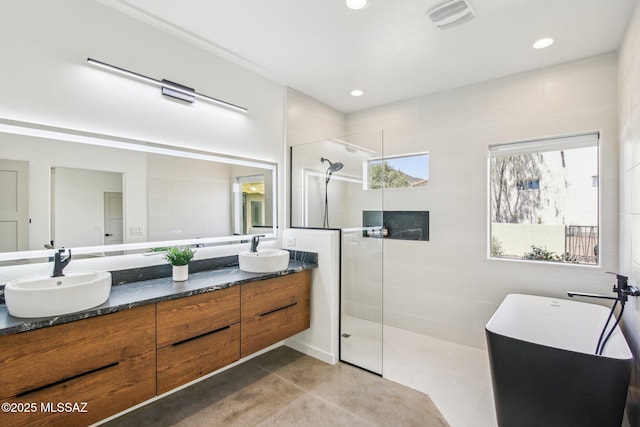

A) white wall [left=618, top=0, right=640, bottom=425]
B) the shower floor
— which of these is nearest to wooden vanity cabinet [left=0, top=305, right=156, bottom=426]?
the shower floor

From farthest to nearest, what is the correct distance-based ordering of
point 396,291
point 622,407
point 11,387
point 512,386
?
point 396,291 < point 512,386 < point 622,407 < point 11,387

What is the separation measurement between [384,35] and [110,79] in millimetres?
2004

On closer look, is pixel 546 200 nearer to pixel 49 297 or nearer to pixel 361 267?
pixel 361 267

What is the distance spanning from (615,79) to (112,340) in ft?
13.4

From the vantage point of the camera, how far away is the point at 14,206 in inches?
67.7

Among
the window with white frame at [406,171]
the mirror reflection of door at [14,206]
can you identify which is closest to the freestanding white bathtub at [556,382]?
the window with white frame at [406,171]

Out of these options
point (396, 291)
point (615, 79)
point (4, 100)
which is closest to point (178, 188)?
point (4, 100)

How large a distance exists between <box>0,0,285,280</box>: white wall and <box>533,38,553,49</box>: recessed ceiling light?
2450mm

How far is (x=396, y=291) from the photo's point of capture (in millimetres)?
3588

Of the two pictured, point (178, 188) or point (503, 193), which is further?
point (503, 193)

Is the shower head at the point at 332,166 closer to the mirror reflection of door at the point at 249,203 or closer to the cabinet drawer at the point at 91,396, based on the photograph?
the mirror reflection of door at the point at 249,203

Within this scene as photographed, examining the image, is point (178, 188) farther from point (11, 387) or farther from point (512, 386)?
point (512, 386)

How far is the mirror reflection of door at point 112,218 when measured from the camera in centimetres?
206

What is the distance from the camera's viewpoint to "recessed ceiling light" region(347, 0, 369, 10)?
75.0 inches
